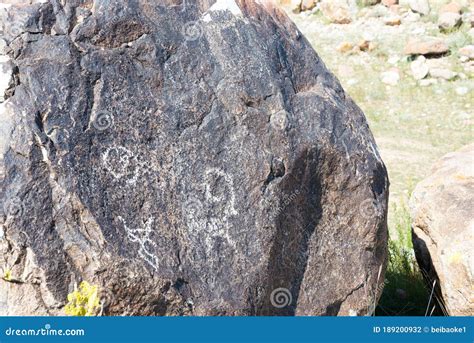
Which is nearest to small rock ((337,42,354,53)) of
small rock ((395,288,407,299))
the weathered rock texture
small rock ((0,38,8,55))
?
the weathered rock texture

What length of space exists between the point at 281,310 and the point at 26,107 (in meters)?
1.26

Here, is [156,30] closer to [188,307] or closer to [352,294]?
[188,307]

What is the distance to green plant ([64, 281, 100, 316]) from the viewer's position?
Result: 227 centimetres

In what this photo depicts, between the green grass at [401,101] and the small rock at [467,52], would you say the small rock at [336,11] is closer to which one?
the green grass at [401,101]

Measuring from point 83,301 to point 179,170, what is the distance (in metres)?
0.67

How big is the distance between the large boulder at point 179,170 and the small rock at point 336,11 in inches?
241

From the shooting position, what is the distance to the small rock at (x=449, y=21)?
8406mm

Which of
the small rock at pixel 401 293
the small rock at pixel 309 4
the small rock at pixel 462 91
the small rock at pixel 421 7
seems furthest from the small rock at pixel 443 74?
the small rock at pixel 401 293

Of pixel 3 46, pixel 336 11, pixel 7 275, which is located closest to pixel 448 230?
pixel 7 275

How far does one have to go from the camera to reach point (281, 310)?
2.88 meters

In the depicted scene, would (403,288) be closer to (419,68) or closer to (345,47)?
(419,68)

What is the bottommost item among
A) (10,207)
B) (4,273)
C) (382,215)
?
(382,215)

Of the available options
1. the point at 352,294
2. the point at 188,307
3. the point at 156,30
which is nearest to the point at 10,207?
the point at 188,307

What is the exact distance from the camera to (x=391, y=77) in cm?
781
